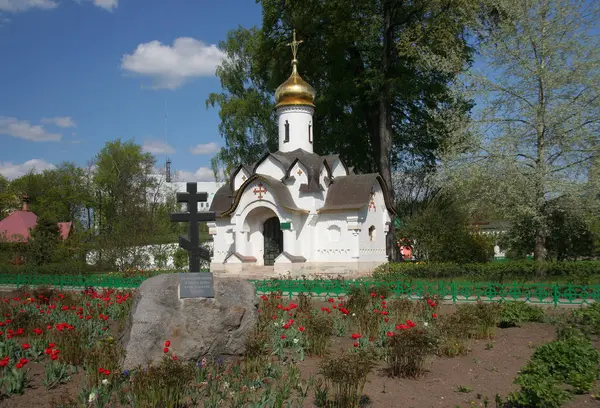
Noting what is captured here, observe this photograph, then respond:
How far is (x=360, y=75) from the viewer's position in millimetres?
26594

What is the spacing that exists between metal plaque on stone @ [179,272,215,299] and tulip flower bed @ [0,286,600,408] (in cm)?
62

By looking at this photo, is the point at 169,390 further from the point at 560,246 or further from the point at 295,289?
the point at 560,246

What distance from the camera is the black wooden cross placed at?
810 cm

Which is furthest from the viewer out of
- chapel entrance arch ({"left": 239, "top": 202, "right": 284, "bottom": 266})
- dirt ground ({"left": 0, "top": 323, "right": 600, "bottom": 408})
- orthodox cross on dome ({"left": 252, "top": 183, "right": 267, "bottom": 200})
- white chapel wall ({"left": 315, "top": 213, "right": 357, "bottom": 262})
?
chapel entrance arch ({"left": 239, "top": 202, "right": 284, "bottom": 266})

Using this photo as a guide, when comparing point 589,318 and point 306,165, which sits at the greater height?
point 306,165

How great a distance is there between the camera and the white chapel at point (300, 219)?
73.3 ft

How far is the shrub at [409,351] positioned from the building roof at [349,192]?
49.6ft

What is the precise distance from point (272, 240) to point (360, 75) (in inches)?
354

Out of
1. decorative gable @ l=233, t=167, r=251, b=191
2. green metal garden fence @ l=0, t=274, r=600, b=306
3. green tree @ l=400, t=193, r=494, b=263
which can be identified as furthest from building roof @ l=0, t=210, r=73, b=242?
green metal garden fence @ l=0, t=274, r=600, b=306

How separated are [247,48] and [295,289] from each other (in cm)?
2102

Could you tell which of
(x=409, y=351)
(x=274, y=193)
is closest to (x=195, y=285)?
(x=409, y=351)

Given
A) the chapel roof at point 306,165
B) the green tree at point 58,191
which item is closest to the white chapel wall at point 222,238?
the chapel roof at point 306,165

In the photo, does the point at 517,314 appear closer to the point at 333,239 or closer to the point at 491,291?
the point at 491,291

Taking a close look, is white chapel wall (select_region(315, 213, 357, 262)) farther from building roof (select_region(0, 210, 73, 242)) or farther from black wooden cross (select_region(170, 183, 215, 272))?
building roof (select_region(0, 210, 73, 242))
